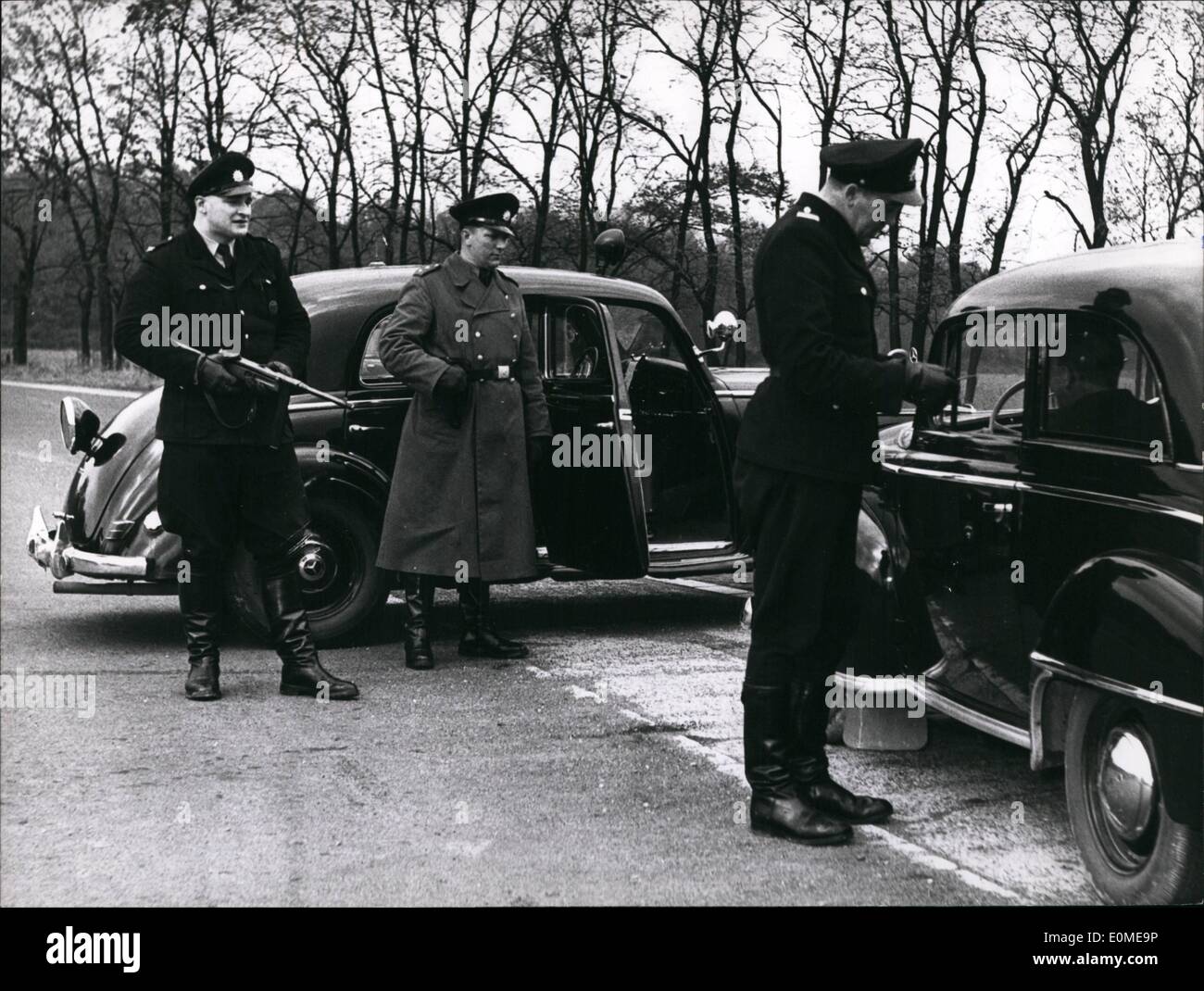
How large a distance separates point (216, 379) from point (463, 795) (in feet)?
6.43

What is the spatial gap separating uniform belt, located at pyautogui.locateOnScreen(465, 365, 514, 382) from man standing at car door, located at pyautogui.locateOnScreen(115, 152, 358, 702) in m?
0.86

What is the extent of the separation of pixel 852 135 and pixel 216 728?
426cm

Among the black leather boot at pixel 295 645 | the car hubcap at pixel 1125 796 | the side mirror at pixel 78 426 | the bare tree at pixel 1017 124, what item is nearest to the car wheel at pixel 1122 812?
the car hubcap at pixel 1125 796

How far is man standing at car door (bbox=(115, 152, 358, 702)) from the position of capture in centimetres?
605

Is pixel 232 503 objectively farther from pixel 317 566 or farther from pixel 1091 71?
pixel 1091 71

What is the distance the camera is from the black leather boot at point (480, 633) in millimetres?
7355

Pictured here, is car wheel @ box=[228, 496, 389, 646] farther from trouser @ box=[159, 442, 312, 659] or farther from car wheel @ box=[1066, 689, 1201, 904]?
car wheel @ box=[1066, 689, 1201, 904]

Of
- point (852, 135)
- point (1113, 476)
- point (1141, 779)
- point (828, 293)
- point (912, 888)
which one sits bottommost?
point (912, 888)

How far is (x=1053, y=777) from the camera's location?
531 centimetres

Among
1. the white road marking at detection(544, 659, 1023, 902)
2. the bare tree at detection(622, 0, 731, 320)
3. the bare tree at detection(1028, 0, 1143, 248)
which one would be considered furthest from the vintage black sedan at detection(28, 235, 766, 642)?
the bare tree at detection(1028, 0, 1143, 248)

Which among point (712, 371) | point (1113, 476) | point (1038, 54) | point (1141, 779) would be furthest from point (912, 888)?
point (712, 371)

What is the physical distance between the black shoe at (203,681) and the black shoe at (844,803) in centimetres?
270

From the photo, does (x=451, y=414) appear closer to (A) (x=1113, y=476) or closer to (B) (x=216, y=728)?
(B) (x=216, y=728)

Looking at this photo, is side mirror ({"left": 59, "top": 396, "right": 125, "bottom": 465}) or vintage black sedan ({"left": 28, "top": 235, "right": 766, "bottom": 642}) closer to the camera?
vintage black sedan ({"left": 28, "top": 235, "right": 766, "bottom": 642})
